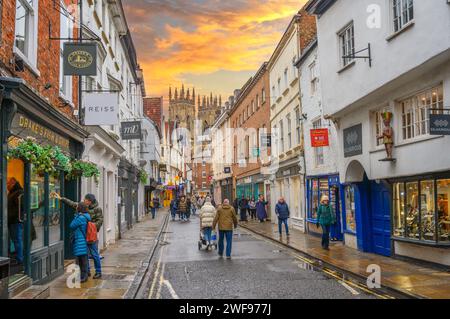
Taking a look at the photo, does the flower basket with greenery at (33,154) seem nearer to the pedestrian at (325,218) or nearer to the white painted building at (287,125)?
the pedestrian at (325,218)

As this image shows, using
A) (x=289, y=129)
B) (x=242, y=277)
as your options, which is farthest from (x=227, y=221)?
(x=289, y=129)

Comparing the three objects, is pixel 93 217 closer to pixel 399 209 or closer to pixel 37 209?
pixel 37 209

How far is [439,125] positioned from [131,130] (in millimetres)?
14256

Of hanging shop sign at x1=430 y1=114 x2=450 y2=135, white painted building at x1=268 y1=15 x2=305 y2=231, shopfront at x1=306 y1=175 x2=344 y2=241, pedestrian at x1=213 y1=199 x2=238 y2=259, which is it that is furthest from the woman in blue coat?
white painted building at x1=268 y1=15 x2=305 y2=231

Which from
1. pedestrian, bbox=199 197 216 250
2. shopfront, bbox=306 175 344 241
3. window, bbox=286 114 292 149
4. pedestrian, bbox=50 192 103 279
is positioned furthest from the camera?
window, bbox=286 114 292 149

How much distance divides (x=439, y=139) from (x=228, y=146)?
4122 cm

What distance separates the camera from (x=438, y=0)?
10531 millimetres

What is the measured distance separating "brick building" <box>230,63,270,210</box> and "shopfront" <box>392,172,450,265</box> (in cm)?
1656

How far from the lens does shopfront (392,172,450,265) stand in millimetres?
11555

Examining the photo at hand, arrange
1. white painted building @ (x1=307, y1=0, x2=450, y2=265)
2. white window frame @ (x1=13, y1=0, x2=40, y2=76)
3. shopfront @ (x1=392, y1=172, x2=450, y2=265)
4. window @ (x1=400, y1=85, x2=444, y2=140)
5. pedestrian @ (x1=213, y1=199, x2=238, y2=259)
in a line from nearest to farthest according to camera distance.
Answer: white window frame @ (x1=13, y1=0, x2=40, y2=76), white painted building @ (x1=307, y1=0, x2=450, y2=265), shopfront @ (x1=392, y1=172, x2=450, y2=265), window @ (x1=400, y1=85, x2=444, y2=140), pedestrian @ (x1=213, y1=199, x2=238, y2=259)

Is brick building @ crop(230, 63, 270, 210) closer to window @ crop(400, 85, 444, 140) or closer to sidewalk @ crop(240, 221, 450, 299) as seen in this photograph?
sidewalk @ crop(240, 221, 450, 299)

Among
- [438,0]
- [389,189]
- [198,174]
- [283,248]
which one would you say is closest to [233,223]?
[283,248]

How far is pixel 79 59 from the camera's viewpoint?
11656 mm
